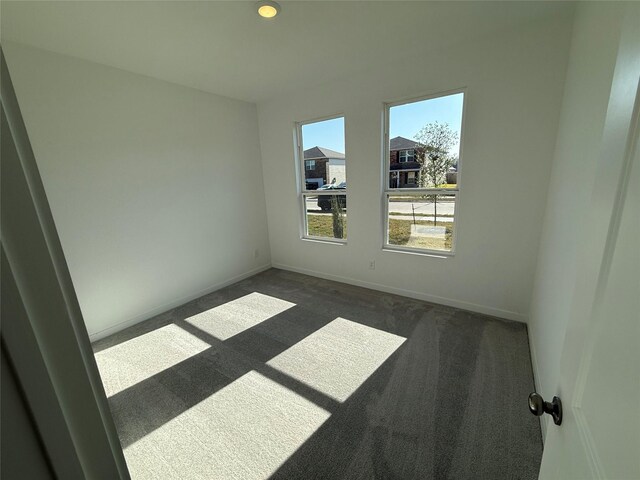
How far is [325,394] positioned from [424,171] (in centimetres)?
235

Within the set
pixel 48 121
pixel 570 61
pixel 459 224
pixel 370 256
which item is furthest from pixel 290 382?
pixel 570 61

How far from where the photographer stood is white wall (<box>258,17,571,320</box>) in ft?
7.20

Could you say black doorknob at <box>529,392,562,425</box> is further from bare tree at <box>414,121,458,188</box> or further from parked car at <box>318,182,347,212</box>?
parked car at <box>318,182,347,212</box>

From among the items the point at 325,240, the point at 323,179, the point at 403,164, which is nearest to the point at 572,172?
the point at 403,164

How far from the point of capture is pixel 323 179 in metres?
3.67

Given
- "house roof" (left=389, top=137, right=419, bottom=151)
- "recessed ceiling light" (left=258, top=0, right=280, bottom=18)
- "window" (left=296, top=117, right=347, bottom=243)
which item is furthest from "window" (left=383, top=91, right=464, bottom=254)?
"recessed ceiling light" (left=258, top=0, right=280, bottom=18)

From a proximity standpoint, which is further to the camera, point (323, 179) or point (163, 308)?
point (323, 179)

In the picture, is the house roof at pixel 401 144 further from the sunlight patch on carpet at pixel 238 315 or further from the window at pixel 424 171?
the sunlight patch on carpet at pixel 238 315

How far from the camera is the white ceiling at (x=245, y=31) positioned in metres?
1.79

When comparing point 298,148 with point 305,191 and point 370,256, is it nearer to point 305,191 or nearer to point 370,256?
point 305,191

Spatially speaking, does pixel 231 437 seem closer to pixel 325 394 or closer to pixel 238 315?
pixel 325 394

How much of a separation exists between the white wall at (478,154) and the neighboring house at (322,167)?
0.22 metres

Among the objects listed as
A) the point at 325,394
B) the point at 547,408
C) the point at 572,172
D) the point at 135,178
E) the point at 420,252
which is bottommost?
the point at 325,394

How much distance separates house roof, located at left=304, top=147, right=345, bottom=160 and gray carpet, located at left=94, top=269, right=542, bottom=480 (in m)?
1.92
